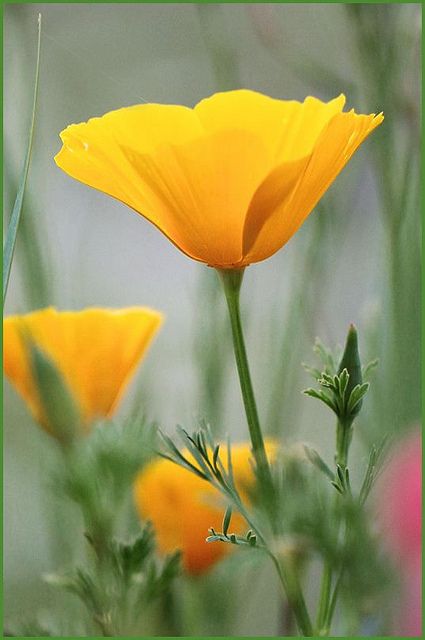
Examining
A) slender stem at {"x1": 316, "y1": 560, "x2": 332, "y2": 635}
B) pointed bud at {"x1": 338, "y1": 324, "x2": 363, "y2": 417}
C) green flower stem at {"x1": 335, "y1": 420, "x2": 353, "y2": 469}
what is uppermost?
pointed bud at {"x1": 338, "y1": 324, "x2": 363, "y2": 417}

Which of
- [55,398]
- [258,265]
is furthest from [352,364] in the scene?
[258,265]

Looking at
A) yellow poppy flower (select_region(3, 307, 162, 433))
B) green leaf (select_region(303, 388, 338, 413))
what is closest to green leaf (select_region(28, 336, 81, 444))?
yellow poppy flower (select_region(3, 307, 162, 433))

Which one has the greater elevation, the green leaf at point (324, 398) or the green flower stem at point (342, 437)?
the green leaf at point (324, 398)

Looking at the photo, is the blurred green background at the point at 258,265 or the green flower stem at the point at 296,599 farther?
the blurred green background at the point at 258,265

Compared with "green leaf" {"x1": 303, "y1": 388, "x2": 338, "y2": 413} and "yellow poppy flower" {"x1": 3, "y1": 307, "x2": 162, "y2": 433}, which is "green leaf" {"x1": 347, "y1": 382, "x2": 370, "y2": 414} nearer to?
"green leaf" {"x1": 303, "y1": 388, "x2": 338, "y2": 413}

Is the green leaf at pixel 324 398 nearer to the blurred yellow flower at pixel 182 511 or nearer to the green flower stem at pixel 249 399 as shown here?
the green flower stem at pixel 249 399

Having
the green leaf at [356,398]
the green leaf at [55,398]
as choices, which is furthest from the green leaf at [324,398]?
the green leaf at [55,398]

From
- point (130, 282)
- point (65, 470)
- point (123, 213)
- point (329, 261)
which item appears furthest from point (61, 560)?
point (123, 213)
